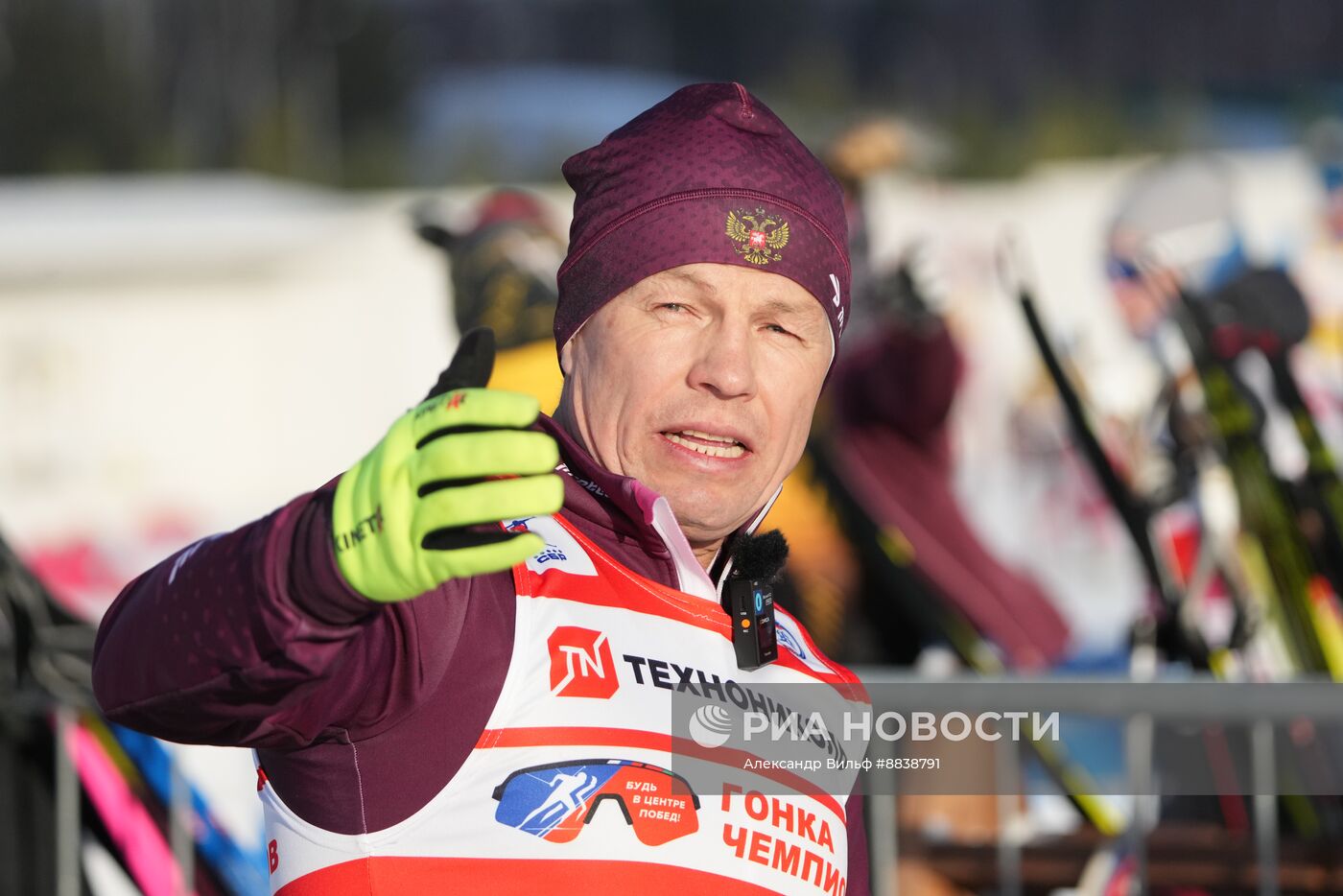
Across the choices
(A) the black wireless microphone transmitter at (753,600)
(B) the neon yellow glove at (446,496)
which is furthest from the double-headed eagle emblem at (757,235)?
(B) the neon yellow glove at (446,496)

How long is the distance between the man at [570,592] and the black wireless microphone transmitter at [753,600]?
0.02 metres

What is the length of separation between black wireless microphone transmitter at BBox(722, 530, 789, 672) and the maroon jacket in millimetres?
294

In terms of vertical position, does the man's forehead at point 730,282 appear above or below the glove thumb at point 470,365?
above

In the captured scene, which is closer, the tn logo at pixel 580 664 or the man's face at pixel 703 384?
the tn logo at pixel 580 664

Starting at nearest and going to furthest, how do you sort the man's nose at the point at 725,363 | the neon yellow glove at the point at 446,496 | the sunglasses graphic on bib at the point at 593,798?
the neon yellow glove at the point at 446,496
the sunglasses graphic on bib at the point at 593,798
the man's nose at the point at 725,363

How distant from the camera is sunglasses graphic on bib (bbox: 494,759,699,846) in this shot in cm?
132

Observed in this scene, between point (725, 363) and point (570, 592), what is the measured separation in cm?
27

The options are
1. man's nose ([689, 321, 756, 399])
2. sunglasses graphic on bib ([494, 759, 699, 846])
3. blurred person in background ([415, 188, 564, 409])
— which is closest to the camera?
sunglasses graphic on bib ([494, 759, 699, 846])

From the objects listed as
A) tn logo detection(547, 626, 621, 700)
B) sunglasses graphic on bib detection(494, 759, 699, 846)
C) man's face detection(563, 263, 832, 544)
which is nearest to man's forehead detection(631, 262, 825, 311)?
man's face detection(563, 263, 832, 544)

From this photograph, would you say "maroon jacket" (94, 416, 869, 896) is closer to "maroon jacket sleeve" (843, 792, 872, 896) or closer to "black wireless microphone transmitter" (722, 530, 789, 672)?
"black wireless microphone transmitter" (722, 530, 789, 672)

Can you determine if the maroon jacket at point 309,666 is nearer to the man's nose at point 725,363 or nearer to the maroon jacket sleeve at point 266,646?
the maroon jacket sleeve at point 266,646

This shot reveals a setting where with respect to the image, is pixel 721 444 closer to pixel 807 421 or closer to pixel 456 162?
pixel 807 421

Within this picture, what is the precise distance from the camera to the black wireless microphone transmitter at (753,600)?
1.54m

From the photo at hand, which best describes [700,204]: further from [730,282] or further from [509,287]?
[509,287]
